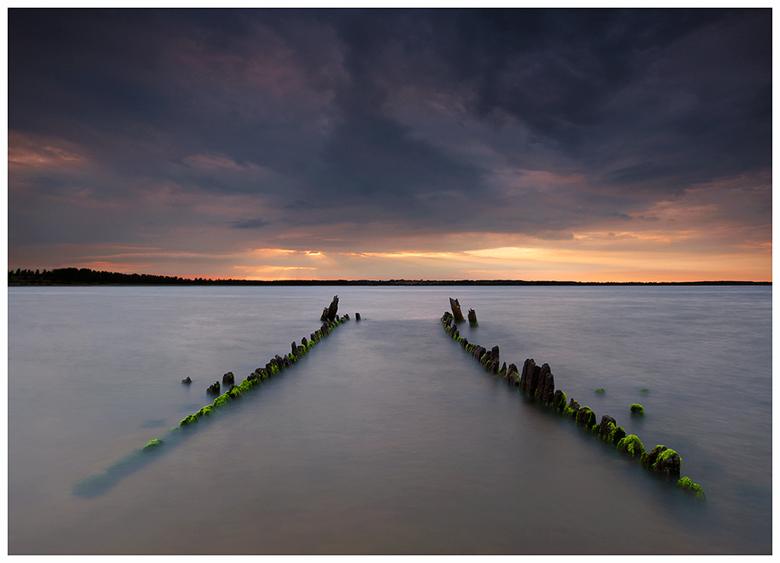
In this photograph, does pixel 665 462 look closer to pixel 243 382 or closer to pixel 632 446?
pixel 632 446

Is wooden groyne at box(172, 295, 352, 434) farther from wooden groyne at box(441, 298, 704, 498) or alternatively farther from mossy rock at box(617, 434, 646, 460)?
mossy rock at box(617, 434, 646, 460)

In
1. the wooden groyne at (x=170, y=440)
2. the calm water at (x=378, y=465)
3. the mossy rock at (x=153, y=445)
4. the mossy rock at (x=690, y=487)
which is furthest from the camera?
the mossy rock at (x=153, y=445)

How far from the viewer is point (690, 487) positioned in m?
5.66

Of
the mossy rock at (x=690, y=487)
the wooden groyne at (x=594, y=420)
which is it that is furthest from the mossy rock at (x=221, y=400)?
the mossy rock at (x=690, y=487)

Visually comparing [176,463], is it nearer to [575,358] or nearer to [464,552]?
[464,552]

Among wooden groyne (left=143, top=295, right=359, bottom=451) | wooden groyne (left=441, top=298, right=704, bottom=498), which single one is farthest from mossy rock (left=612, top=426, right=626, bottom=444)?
wooden groyne (left=143, top=295, right=359, bottom=451)

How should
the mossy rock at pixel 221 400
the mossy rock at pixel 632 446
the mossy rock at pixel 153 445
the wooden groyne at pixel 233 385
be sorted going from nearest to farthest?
the mossy rock at pixel 632 446
the mossy rock at pixel 153 445
the wooden groyne at pixel 233 385
the mossy rock at pixel 221 400

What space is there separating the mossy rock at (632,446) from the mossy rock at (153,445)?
7.72 meters

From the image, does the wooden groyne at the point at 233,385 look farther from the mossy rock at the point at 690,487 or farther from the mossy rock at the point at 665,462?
the mossy rock at the point at 690,487

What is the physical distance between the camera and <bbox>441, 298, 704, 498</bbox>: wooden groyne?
19.5ft

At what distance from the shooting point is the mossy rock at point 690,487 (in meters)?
5.57

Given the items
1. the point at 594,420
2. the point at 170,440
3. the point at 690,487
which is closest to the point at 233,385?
the point at 170,440

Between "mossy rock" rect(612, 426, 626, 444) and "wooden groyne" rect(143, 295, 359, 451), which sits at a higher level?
"mossy rock" rect(612, 426, 626, 444)
